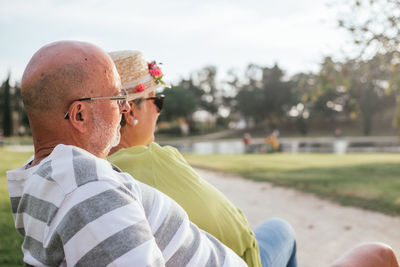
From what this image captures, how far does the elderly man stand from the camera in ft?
2.89

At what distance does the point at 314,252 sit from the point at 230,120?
243 ft

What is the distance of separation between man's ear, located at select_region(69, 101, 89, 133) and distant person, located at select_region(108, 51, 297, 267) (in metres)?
0.51

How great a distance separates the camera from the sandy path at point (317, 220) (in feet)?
14.6

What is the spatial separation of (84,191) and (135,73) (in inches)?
42.8

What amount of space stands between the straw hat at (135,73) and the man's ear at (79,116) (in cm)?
68

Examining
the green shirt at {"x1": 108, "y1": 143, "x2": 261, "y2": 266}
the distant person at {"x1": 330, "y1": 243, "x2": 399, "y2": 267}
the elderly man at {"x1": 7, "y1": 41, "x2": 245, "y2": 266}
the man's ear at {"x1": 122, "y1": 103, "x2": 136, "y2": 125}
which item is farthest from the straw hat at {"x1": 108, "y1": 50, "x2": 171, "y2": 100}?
the distant person at {"x1": 330, "y1": 243, "x2": 399, "y2": 267}

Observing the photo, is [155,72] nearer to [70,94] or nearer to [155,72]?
[155,72]

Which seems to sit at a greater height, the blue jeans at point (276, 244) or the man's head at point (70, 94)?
the man's head at point (70, 94)

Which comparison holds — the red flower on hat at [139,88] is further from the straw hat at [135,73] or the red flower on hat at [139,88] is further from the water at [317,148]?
the water at [317,148]

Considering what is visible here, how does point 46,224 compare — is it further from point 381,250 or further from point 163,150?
point 381,250

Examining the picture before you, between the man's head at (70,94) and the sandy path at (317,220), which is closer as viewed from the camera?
the man's head at (70,94)

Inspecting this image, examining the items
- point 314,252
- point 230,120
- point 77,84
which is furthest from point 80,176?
point 230,120

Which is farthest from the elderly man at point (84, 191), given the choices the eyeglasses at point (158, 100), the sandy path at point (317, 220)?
the sandy path at point (317, 220)

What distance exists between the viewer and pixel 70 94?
3.67 feet
